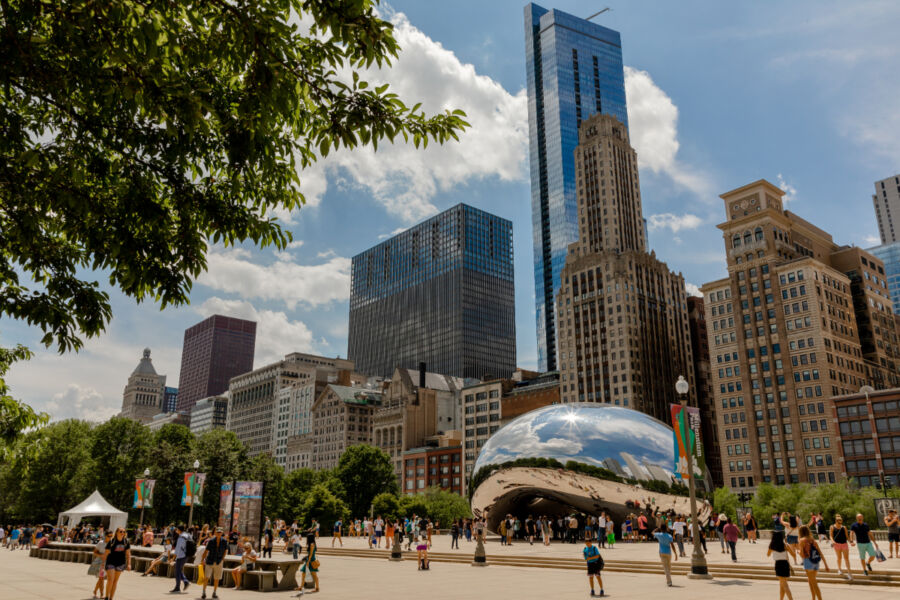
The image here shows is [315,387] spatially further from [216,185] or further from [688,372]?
[216,185]

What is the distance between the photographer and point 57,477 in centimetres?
7075

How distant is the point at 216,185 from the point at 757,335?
4818 inches

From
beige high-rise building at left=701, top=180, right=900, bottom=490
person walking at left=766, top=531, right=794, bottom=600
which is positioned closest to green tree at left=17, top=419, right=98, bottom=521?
person walking at left=766, top=531, right=794, bottom=600

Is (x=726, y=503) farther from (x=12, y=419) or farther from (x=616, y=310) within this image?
(x=12, y=419)

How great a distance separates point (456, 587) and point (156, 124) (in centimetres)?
1663

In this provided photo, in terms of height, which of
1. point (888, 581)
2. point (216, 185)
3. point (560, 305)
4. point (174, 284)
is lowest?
point (888, 581)

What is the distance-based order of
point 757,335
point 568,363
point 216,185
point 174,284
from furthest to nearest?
point 568,363 < point 757,335 < point 216,185 < point 174,284

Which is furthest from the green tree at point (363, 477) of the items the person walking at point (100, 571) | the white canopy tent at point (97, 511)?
the person walking at point (100, 571)

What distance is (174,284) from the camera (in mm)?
7746

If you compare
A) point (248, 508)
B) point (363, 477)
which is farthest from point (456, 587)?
point (363, 477)

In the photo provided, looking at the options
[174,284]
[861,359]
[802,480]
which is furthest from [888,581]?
[861,359]

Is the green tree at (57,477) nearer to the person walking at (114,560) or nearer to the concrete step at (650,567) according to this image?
the concrete step at (650,567)

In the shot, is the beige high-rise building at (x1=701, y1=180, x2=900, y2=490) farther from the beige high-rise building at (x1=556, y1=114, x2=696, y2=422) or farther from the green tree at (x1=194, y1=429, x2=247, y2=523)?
the green tree at (x1=194, y1=429, x2=247, y2=523)

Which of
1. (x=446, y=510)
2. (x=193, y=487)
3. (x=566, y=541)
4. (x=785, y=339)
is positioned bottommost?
(x=566, y=541)
